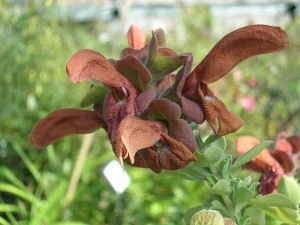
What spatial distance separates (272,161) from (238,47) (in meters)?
0.15

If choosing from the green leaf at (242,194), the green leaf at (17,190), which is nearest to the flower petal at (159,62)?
the green leaf at (242,194)

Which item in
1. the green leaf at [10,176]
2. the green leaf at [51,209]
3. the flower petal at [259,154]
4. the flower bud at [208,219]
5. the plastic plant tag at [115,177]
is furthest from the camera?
the green leaf at [10,176]

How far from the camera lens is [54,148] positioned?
1916 millimetres

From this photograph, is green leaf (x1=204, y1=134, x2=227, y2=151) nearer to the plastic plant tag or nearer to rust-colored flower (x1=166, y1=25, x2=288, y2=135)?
rust-colored flower (x1=166, y1=25, x2=288, y2=135)

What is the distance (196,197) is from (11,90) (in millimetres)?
556

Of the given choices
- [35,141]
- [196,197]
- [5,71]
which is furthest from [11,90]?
[35,141]

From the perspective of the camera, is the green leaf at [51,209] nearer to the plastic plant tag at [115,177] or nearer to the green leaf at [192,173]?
the plastic plant tag at [115,177]

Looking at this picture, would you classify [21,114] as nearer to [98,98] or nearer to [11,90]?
[11,90]

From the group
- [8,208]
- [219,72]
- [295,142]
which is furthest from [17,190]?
[219,72]

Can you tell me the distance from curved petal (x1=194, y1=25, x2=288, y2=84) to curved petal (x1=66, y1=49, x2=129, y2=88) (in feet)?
0.21

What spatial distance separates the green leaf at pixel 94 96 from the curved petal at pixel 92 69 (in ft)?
0.10

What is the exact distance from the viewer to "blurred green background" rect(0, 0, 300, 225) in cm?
152

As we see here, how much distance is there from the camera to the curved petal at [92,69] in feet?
1.40

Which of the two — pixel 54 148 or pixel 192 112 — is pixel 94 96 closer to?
pixel 192 112
